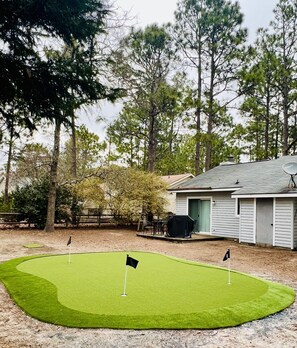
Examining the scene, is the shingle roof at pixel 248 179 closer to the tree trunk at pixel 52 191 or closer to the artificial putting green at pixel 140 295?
the tree trunk at pixel 52 191

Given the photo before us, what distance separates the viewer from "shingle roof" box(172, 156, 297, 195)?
13.6 m

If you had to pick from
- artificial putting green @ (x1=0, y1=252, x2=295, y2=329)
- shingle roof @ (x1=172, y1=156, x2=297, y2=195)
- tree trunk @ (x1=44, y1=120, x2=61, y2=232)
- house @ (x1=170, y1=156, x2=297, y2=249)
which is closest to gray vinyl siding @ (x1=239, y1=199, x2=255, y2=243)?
house @ (x1=170, y1=156, x2=297, y2=249)

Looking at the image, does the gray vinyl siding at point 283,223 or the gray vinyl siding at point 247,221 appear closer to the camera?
the gray vinyl siding at point 283,223

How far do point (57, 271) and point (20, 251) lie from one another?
4.01 m

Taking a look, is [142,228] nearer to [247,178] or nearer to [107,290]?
[247,178]

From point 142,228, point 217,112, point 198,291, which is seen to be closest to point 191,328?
point 198,291

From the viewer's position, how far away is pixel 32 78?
14.3 feet

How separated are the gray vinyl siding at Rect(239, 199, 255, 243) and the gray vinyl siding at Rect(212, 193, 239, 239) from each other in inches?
44.5

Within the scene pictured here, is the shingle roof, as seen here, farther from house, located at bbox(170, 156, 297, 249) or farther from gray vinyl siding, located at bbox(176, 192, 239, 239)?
gray vinyl siding, located at bbox(176, 192, 239, 239)

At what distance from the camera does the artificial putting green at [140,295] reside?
174 inches

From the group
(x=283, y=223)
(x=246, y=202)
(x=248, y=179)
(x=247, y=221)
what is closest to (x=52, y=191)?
(x=246, y=202)

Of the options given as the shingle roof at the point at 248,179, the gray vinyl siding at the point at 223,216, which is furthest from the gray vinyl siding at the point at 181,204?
the gray vinyl siding at the point at 223,216

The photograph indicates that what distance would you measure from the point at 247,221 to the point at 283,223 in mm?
1576

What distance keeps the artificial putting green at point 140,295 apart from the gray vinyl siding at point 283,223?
6148mm
